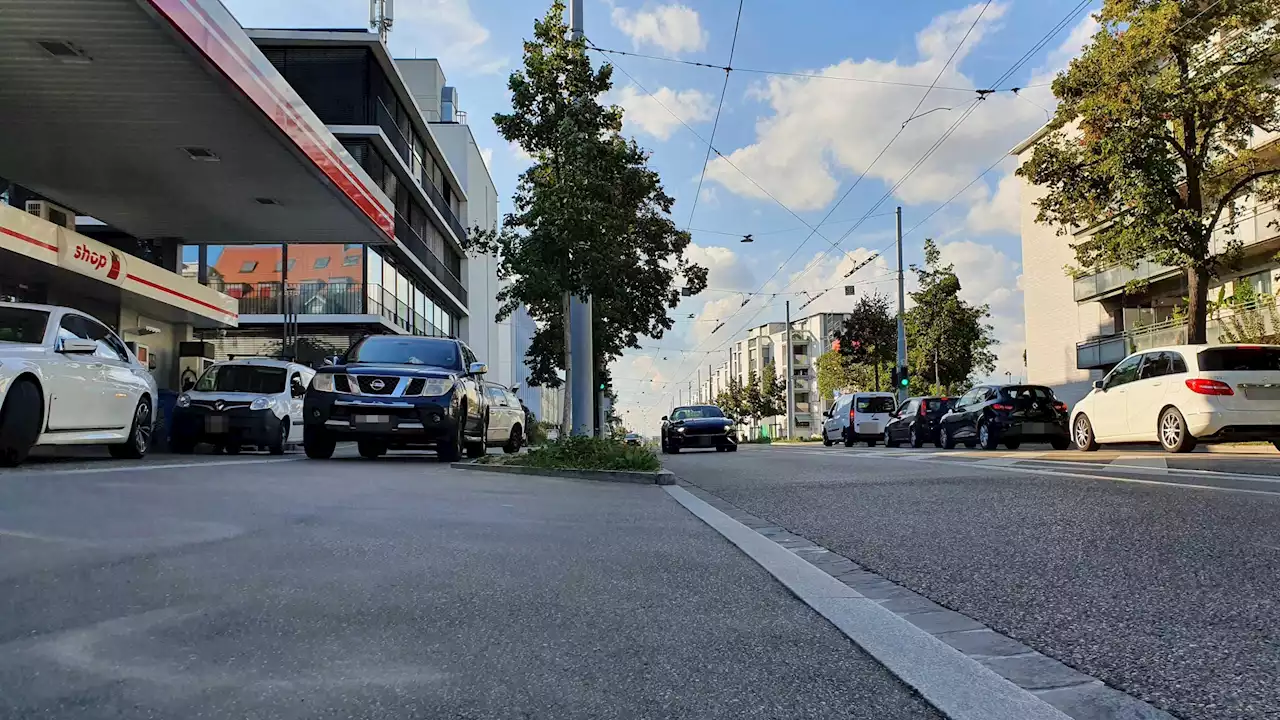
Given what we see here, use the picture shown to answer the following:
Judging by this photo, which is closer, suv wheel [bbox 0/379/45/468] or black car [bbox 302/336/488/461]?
suv wheel [bbox 0/379/45/468]

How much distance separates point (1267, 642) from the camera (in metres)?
2.86

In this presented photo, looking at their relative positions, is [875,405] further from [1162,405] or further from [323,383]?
[323,383]

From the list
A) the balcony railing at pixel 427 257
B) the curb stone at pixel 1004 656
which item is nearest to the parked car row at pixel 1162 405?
the curb stone at pixel 1004 656

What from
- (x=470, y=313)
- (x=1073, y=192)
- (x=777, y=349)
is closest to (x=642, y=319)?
(x=1073, y=192)

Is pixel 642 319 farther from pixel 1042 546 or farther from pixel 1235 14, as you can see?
pixel 1042 546

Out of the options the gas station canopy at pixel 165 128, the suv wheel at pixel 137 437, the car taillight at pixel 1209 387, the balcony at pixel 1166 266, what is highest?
the balcony at pixel 1166 266

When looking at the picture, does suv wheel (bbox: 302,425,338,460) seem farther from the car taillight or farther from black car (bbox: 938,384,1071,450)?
black car (bbox: 938,384,1071,450)

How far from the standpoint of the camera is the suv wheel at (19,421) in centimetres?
902

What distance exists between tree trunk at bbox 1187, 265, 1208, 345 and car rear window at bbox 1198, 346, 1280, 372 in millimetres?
7596

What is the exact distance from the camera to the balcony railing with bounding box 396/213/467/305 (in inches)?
1524

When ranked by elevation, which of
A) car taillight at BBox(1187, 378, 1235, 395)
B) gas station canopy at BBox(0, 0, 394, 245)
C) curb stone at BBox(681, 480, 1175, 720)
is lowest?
curb stone at BBox(681, 480, 1175, 720)

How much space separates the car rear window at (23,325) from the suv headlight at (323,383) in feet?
11.5

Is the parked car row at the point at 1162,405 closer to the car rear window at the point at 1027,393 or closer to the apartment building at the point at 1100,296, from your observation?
the car rear window at the point at 1027,393

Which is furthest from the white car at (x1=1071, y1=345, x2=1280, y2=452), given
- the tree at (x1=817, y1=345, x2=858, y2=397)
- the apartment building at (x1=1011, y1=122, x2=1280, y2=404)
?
the tree at (x1=817, y1=345, x2=858, y2=397)
